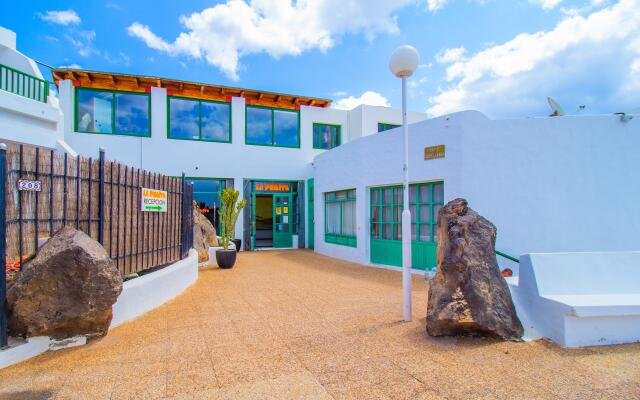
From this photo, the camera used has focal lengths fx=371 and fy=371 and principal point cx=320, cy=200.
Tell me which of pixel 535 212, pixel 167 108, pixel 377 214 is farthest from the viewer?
pixel 167 108

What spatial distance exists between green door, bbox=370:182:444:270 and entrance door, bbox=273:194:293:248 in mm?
5815

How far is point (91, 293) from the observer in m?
4.15

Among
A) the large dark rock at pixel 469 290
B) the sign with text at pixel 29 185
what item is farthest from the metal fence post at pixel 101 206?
the large dark rock at pixel 469 290

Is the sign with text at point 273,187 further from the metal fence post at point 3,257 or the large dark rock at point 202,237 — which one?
the metal fence post at point 3,257

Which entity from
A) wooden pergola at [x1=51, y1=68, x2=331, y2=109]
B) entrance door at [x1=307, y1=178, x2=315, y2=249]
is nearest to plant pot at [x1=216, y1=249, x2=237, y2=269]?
entrance door at [x1=307, y1=178, x2=315, y2=249]

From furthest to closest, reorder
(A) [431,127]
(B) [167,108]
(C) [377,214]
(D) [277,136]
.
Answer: (D) [277,136]
(B) [167,108]
(C) [377,214]
(A) [431,127]

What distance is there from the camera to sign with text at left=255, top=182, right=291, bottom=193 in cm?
1596

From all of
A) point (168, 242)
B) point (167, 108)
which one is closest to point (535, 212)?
point (168, 242)

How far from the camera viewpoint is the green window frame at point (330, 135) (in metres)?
17.1

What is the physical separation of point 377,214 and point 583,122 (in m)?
5.51

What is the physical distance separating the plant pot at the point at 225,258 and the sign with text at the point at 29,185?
20.3 feet

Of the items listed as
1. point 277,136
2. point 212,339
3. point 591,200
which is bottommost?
point 212,339

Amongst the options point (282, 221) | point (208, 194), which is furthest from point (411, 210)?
point (208, 194)

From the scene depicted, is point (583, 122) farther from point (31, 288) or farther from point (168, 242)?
point (31, 288)
